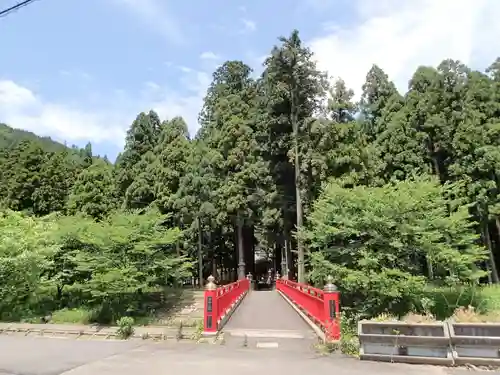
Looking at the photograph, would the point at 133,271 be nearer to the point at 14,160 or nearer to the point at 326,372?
the point at 326,372

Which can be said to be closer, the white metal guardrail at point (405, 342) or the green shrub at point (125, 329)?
the white metal guardrail at point (405, 342)

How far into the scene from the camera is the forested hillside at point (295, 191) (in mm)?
14219

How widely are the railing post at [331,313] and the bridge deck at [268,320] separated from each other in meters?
1.28

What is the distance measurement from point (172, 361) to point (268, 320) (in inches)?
249

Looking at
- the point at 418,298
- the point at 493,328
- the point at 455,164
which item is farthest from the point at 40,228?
the point at 455,164

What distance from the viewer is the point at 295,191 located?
2962cm

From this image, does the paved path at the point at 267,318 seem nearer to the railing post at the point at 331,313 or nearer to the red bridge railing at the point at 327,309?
the red bridge railing at the point at 327,309

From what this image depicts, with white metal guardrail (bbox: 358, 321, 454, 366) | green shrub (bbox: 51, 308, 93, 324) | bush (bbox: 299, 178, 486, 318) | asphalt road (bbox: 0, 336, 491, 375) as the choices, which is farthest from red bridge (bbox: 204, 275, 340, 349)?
green shrub (bbox: 51, 308, 93, 324)

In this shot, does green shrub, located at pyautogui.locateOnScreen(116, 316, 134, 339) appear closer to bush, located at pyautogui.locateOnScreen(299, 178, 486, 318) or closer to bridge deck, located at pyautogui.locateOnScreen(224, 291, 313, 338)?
bridge deck, located at pyautogui.locateOnScreen(224, 291, 313, 338)

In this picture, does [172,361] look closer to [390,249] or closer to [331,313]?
[331,313]

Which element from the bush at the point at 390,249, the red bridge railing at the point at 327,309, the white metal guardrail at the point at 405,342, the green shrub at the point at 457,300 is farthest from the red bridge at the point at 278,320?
the green shrub at the point at 457,300

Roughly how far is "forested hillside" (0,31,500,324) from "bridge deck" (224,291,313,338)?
1.90 metres

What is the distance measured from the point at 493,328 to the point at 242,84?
35499 mm

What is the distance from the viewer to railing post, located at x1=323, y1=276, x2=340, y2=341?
32.0 feet
